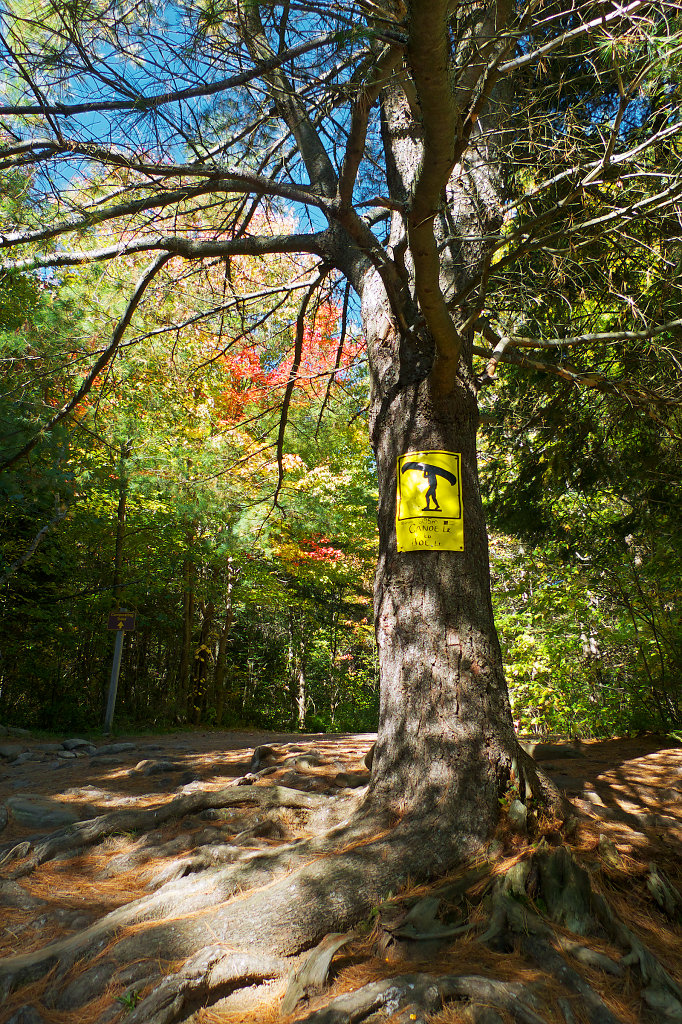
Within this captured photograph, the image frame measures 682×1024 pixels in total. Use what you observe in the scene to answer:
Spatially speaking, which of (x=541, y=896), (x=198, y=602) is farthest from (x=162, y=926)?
(x=198, y=602)

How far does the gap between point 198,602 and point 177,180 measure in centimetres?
931

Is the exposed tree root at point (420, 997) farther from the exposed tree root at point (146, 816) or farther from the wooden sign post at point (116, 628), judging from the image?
the wooden sign post at point (116, 628)

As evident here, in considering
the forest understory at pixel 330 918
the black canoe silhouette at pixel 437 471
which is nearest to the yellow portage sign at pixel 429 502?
the black canoe silhouette at pixel 437 471

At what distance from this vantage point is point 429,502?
2.96 m

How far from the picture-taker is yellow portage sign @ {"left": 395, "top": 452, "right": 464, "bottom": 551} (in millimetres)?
2930

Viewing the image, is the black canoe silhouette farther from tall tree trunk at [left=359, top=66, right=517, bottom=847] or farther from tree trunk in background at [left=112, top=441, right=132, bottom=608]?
tree trunk in background at [left=112, top=441, right=132, bottom=608]

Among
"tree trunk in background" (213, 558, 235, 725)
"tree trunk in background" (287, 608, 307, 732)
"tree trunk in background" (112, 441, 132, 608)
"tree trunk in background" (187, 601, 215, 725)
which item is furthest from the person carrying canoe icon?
"tree trunk in background" (287, 608, 307, 732)

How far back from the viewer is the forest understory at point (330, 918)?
1709 mm

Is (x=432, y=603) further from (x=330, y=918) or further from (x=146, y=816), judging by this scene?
(x=146, y=816)

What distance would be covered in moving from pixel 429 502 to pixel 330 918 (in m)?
1.76

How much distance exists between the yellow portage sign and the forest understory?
1.18m

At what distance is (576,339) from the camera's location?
352 centimetres

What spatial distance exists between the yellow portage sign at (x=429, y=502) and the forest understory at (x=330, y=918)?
46.6 inches

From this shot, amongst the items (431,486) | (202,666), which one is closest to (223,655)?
(202,666)
